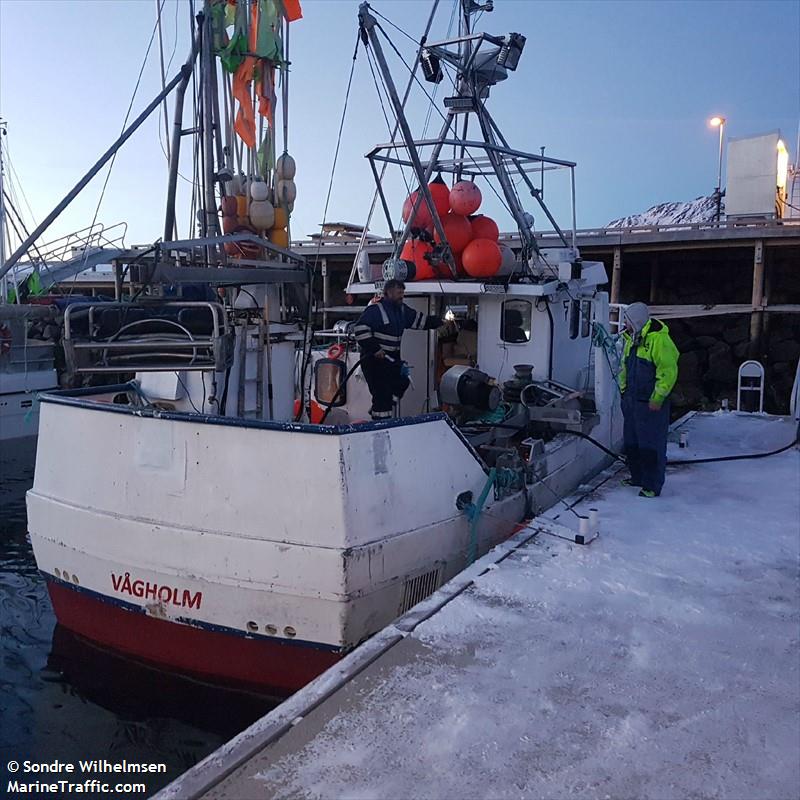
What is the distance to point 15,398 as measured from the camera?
15078 millimetres

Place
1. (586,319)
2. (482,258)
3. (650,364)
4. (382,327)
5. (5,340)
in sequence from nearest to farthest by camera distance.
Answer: (382,327) < (650,364) < (482,258) < (586,319) < (5,340)

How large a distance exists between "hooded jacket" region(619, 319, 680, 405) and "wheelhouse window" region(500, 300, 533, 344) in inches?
40.9

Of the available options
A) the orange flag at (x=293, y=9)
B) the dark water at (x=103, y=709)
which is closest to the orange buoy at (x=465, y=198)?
the orange flag at (x=293, y=9)

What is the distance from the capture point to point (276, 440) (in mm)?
4527

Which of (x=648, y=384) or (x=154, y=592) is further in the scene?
(x=648, y=384)

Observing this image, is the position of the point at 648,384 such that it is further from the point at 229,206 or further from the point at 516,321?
the point at 229,206

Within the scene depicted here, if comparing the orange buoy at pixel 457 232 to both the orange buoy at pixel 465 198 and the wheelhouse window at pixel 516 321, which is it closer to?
the orange buoy at pixel 465 198

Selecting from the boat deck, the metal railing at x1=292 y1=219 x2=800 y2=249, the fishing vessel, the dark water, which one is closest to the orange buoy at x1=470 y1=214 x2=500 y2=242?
the fishing vessel

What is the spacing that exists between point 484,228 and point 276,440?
402 cm

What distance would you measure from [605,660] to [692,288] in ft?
70.7

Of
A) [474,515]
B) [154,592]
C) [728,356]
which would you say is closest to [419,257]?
[474,515]

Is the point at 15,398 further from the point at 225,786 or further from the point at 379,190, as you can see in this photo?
the point at 225,786

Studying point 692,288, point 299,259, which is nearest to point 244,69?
point 299,259

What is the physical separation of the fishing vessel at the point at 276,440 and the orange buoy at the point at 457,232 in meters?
0.02
